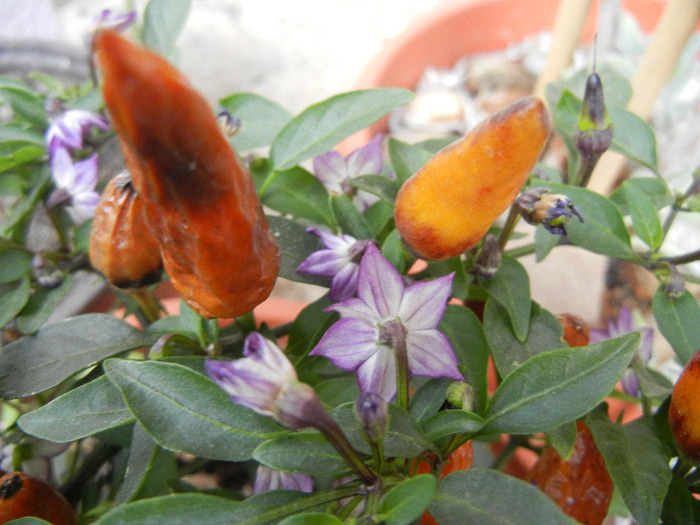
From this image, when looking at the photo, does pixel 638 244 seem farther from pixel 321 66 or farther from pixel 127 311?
pixel 321 66

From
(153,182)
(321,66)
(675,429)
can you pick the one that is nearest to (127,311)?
(153,182)

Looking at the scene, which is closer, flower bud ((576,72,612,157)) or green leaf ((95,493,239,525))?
green leaf ((95,493,239,525))

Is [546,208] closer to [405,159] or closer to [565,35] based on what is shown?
[405,159]

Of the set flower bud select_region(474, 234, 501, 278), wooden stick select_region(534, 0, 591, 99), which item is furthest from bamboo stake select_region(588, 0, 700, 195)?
flower bud select_region(474, 234, 501, 278)

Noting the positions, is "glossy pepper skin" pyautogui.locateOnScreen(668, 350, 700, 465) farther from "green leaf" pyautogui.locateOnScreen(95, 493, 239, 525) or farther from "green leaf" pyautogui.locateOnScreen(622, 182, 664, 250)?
"green leaf" pyautogui.locateOnScreen(95, 493, 239, 525)

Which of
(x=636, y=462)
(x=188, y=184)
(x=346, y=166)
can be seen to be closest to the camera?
(x=188, y=184)

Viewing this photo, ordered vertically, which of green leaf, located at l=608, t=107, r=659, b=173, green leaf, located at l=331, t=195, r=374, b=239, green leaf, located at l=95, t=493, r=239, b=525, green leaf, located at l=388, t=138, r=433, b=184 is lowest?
green leaf, located at l=95, t=493, r=239, b=525

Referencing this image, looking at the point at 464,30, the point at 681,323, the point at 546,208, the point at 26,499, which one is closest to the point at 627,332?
the point at 681,323
